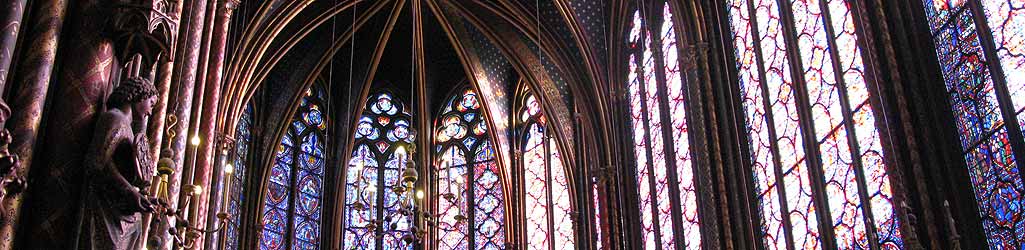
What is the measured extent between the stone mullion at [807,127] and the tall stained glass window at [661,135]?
256 centimetres

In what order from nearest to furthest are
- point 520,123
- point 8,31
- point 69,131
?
point 8,31 → point 69,131 → point 520,123

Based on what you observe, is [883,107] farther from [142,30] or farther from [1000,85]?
[142,30]

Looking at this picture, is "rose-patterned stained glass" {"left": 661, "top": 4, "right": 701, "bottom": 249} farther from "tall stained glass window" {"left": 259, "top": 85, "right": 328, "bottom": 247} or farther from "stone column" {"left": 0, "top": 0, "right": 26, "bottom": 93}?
"stone column" {"left": 0, "top": 0, "right": 26, "bottom": 93}

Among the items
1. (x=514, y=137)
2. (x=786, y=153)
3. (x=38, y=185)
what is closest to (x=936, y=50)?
(x=786, y=153)

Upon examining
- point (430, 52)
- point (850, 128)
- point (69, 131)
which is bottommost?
point (69, 131)

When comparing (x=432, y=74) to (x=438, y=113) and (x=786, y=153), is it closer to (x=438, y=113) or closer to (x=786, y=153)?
(x=438, y=113)

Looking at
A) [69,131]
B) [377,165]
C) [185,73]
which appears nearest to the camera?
[69,131]

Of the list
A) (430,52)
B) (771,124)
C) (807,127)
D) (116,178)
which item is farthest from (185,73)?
(430,52)

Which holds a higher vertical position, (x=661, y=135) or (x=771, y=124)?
(x=661, y=135)

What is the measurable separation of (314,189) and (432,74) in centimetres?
326

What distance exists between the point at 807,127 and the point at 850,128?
0.86 metres

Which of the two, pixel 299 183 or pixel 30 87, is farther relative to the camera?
pixel 299 183

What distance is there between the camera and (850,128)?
11367mm

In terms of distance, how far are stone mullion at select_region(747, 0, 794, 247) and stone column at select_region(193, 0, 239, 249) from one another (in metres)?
6.36
